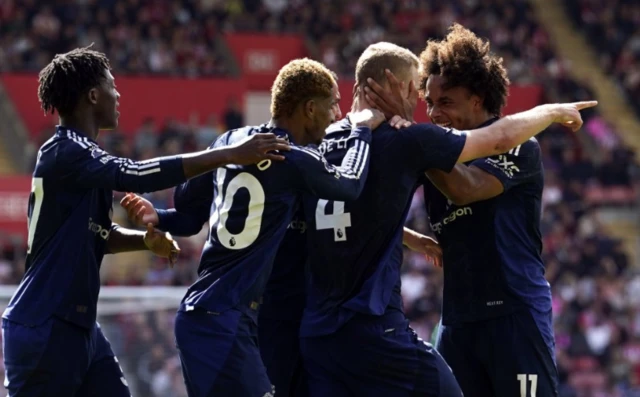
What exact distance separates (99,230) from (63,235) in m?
0.23

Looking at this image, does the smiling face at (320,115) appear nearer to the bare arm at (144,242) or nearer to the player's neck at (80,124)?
the bare arm at (144,242)

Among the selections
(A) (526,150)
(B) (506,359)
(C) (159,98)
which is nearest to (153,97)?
(C) (159,98)

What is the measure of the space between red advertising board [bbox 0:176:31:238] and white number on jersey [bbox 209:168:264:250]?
11.1m

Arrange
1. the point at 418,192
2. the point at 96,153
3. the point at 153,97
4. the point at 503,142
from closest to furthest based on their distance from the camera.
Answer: the point at 96,153 → the point at 503,142 → the point at 418,192 → the point at 153,97

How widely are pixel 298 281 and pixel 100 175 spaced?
1.25 meters

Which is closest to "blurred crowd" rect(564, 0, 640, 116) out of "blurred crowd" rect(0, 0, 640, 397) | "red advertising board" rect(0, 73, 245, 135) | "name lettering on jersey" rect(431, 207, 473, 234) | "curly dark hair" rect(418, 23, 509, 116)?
"blurred crowd" rect(0, 0, 640, 397)

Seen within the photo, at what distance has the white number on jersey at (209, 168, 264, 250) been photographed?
5.21 m

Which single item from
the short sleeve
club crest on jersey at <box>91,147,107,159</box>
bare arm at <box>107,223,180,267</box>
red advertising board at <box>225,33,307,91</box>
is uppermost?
red advertising board at <box>225,33,307,91</box>

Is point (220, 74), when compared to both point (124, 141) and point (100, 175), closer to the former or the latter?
point (124, 141)

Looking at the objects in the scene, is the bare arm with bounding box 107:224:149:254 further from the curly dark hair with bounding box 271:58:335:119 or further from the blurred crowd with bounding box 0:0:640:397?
the blurred crowd with bounding box 0:0:640:397

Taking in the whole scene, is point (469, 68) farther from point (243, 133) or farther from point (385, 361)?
point (385, 361)

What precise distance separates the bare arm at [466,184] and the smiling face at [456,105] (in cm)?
37

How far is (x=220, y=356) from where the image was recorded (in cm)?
511

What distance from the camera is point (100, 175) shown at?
5289 millimetres
